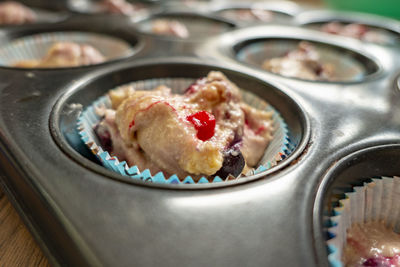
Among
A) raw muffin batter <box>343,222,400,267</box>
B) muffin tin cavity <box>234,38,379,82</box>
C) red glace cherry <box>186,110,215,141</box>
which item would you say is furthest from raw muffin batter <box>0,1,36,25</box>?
raw muffin batter <box>343,222,400,267</box>

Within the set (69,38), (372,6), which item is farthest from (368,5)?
(69,38)

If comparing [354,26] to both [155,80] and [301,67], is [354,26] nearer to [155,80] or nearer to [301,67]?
[301,67]

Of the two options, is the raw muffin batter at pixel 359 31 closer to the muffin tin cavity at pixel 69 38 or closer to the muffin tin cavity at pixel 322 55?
→ the muffin tin cavity at pixel 322 55

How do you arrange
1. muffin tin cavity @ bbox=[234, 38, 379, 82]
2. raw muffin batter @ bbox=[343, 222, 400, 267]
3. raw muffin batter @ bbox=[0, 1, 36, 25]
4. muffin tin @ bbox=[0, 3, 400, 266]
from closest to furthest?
muffin tin @ bbox=[0, 3, 400, 266] → raw muffin batter @ bbox=[343, 222, 400, 267] → muffin tin cavity @ bbox=[234, 38, 379, 82] → raw muffin batter @ bbox=[0, 1, 36, 25]

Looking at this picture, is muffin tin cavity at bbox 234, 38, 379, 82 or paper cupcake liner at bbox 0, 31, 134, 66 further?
muffin tin cavity at bbox 234, 38, 379, 82

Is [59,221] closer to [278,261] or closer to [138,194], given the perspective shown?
[138,194]

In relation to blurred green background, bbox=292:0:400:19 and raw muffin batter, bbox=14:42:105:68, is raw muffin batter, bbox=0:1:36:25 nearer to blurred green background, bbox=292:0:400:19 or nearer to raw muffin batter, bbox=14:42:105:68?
raw muffin batter, bbox=14:42:105:68

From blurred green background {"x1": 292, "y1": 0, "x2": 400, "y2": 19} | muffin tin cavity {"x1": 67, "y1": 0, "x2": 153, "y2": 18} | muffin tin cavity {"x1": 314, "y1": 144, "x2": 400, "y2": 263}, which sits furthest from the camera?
blurred green background {"x1": 292, "y1": 0, "x2": 400, "y2": 19}

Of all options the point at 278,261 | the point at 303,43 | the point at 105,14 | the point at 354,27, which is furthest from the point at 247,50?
the point at 278,261
